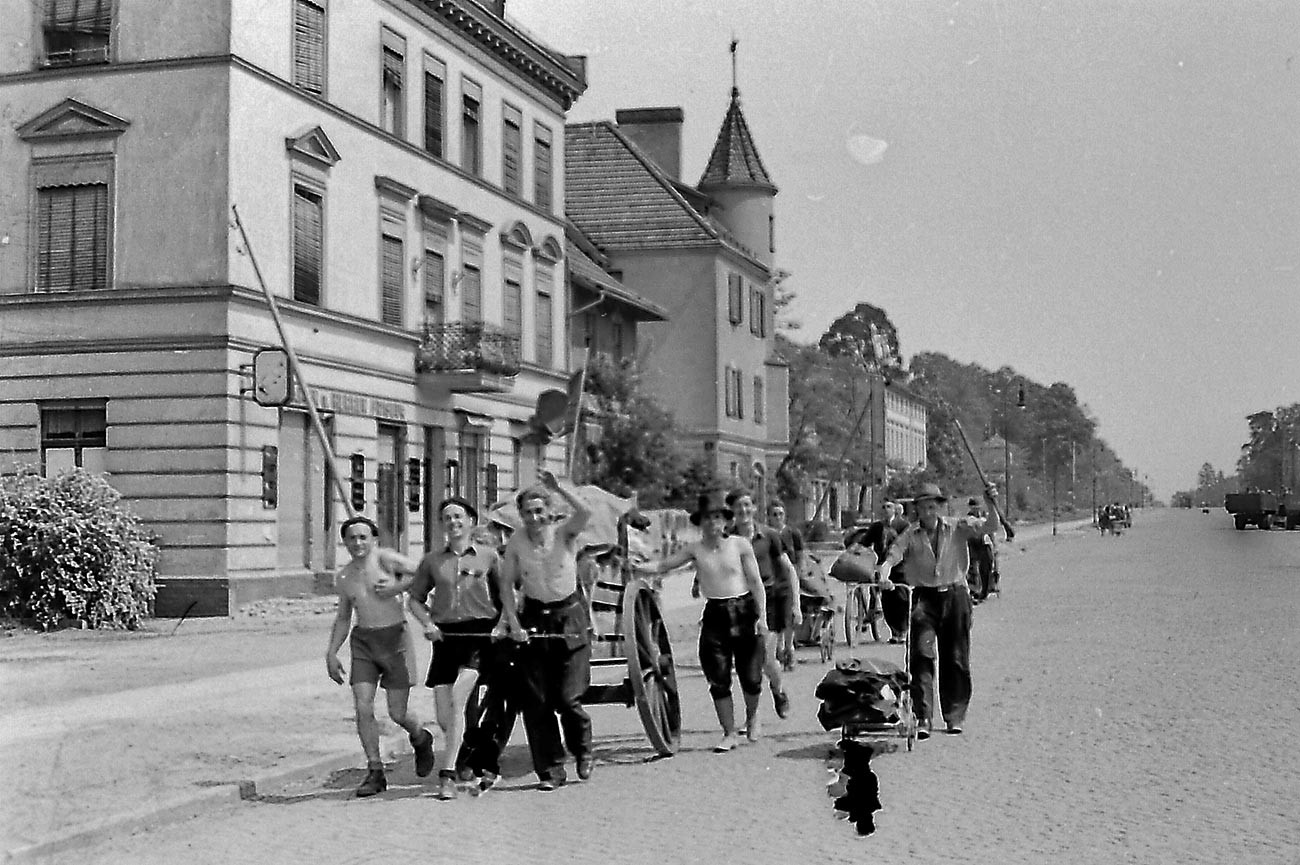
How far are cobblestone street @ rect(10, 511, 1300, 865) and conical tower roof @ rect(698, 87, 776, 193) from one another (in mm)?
46117

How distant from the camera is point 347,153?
28.6m

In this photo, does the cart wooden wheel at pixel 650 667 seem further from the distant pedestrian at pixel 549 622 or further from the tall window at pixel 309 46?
the tall window at pixel 309 46

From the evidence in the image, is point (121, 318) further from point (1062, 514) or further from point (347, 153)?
point (1062, 514)

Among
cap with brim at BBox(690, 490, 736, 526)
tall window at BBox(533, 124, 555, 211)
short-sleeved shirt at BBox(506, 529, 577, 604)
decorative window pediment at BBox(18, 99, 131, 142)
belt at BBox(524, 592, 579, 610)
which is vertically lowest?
belt at BBox(524, 592, 579, 610)

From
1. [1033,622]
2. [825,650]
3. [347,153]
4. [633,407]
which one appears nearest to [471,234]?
[347,153]

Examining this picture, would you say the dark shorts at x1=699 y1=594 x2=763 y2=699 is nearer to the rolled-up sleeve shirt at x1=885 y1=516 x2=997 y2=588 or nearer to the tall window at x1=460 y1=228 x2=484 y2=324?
the rolled-up sleeve shirt at x1=885 y1=516 x2=997 y2=588

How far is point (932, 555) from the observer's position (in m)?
12.0

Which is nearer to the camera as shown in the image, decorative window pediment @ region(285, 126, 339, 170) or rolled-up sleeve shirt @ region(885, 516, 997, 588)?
rolled-up sleeve shirt @ region(885, 516, 997, 588)

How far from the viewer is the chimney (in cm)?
6384

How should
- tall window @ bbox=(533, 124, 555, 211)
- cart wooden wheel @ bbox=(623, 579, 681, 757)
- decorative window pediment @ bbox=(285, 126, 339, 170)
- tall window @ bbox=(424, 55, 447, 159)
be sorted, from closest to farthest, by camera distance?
cart wooden wheel @ bbox=(623, 579, 681, 757)
decorative window pediment @ bbox=(285, 126, 339, 170)
tall window @ bbox=(424, 55, 447, 159)
tall window @ bbox=(533, 124, 555, 211)

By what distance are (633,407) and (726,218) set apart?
64.8 ft

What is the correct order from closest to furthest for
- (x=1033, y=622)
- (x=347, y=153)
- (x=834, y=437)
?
(x=1033, y=622), (x=347, y=153), (x=834, y=437)

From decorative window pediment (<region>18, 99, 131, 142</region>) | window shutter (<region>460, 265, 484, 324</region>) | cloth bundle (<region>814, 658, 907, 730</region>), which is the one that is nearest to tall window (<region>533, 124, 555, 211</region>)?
window shutter (<region>460, 265, 484, 324</region>)

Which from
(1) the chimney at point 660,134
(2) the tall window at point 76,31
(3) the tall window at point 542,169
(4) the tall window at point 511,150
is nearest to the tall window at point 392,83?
(4) the tall window at point 511,150
